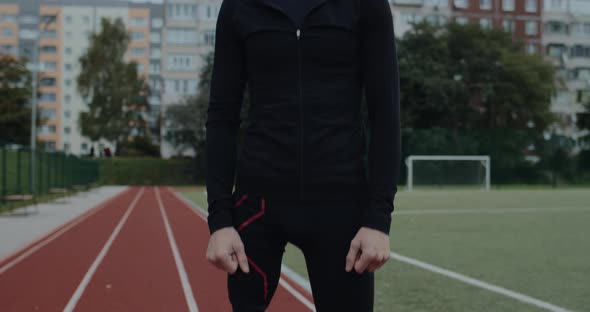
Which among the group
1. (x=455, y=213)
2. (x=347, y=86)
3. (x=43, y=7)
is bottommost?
(x=455, y=213)

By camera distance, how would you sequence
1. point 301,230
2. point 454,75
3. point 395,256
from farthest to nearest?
point 454,75
point 395,256
point 301,230

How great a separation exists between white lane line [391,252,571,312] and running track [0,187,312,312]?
176cm

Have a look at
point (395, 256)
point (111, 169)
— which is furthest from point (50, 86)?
point (395, 256)

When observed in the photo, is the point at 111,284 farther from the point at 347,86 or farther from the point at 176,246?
the point at 347,86

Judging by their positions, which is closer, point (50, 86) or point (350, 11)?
point (350, 11)

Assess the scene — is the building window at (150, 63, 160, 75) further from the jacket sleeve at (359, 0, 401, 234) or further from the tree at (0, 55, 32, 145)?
the jacket sleeve at (359, 0, 401, 234)

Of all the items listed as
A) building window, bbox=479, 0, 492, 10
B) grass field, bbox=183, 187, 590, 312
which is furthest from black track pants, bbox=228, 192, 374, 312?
building window, bbox=479, 0, 492, 10

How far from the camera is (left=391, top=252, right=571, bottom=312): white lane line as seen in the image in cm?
605

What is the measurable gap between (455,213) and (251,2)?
→ 1722 cm

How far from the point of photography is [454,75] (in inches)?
1900

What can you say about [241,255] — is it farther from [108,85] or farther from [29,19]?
[29,19]

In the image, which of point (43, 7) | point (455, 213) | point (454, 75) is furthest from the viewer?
point (43, 7)

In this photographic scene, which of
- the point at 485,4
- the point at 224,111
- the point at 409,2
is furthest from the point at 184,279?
the point at 485,4

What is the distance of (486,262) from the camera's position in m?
8.93
